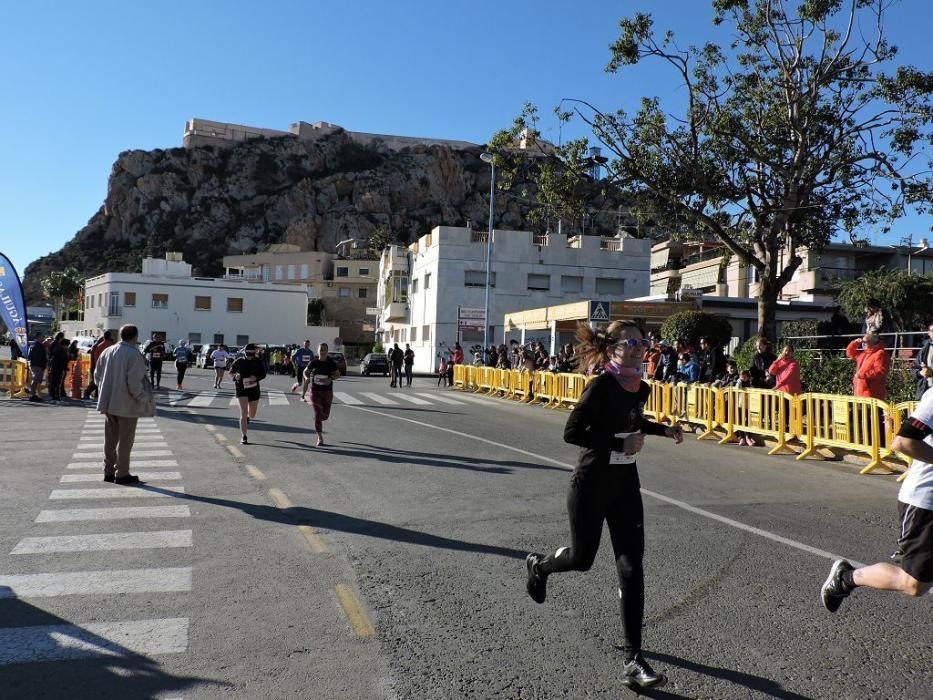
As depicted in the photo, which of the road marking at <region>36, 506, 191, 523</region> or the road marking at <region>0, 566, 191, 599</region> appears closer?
the road marking at <region>0, 566, 191, 599</region>

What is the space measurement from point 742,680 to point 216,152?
14437 cm

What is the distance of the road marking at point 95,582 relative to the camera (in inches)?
199

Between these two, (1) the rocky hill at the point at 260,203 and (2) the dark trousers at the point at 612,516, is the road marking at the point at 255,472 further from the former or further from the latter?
(1) the rocky hill at the point at 260,203

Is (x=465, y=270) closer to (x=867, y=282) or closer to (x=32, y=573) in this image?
(x=867, y=282)

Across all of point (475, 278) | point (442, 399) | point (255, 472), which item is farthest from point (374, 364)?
point (255, 472)

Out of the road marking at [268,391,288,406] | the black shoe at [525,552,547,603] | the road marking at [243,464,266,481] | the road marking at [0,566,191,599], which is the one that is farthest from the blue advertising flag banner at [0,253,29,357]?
the black shoe at [525,552,547,603]

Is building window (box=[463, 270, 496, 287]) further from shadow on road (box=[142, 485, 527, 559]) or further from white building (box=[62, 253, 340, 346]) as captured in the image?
shadow on road (box=[142, 485, 527, 559])

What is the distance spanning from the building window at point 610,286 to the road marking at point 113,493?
47.1 meters

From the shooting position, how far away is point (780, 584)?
17.3 feet

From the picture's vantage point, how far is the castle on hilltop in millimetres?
141250

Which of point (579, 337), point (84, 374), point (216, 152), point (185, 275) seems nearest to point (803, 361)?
point (579, 337)

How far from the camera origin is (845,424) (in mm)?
11633

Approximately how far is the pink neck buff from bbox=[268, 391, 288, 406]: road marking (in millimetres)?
18176

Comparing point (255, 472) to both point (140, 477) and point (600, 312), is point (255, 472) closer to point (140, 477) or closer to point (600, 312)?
point (140, 477)
